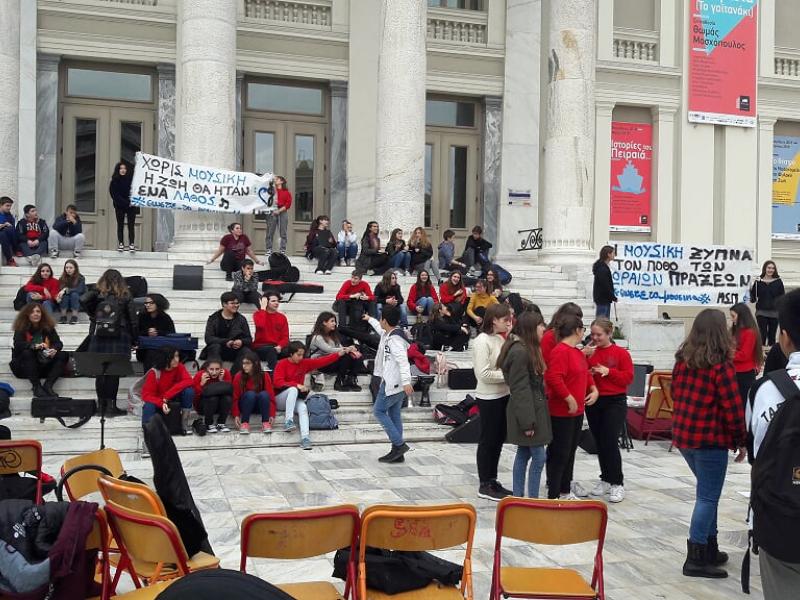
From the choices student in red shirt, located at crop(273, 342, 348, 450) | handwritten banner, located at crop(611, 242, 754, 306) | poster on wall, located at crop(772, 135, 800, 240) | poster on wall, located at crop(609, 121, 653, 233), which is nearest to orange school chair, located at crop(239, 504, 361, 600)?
student in red shirt, located at crop(273, 342, 348, 450)

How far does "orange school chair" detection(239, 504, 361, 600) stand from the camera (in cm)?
399

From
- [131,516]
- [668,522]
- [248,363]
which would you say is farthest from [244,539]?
[248,363]

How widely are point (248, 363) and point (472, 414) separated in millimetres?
3188

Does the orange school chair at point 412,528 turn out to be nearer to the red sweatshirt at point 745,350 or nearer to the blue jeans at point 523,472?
the blue jeans at point 523,472

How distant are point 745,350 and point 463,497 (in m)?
3.49

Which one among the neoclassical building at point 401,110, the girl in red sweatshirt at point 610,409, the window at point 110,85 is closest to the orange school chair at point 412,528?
the girl in red sweatshirt at point 610,409

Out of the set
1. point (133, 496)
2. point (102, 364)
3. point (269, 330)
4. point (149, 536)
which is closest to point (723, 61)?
point (269, 330)

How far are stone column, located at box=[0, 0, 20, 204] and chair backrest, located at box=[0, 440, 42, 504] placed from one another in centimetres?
1272

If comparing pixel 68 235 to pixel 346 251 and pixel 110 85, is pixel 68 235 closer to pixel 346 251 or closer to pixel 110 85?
pixel 346 251

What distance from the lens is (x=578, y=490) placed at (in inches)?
339

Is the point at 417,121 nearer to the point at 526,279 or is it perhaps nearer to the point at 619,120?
the point at 526,279

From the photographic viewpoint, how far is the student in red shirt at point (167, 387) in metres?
10.7

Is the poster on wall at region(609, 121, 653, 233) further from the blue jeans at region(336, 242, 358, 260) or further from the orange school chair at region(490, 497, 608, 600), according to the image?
the orange school chair at region(490, 497, 608, 600)

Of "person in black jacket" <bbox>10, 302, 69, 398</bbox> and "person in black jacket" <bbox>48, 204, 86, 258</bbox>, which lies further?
"person in black jacket" <bbox>48, 204, 86, 258</bbox>
